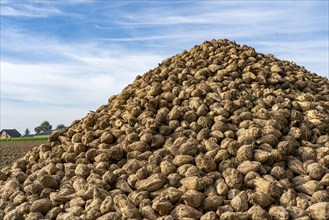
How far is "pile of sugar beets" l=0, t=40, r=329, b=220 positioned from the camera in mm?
5230

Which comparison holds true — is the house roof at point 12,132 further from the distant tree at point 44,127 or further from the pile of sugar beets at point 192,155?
the pile of sugar beets at point 192,155

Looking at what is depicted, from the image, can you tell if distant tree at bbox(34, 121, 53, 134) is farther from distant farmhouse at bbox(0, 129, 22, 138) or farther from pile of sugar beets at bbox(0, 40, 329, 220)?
pile of sugar beets at bbox(0, 40, 329, 220)

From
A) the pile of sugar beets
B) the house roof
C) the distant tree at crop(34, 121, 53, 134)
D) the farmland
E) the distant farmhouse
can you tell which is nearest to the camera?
the pile of sugar beets

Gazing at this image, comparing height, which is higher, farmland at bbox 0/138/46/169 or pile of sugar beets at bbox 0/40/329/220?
pile of sugar beets at bbox 0/40/329/220

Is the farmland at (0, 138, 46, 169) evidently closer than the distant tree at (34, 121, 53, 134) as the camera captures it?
Yes

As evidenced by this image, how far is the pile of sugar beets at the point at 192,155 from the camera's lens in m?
5.23

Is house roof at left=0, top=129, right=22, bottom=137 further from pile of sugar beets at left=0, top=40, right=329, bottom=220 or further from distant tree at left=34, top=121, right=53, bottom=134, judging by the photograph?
pile of sugar beets at left=0, top=40, right=329, bottom=220

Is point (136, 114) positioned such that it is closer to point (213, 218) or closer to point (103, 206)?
point (103, 206)

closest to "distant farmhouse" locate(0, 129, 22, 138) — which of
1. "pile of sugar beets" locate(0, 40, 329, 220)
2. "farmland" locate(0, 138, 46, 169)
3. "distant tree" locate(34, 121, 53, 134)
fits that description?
"distant tree" locate(34, 121, 53, 134)

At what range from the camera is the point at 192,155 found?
600cm

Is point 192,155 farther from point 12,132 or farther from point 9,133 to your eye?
point 12,132

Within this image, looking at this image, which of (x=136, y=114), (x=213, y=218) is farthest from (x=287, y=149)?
(x=136, y=114)

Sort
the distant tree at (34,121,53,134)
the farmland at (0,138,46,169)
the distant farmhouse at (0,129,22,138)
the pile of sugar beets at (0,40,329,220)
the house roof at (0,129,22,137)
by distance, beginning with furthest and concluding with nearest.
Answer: the distant tree at (34,121,53,134)
the house roof at (0,129,22,137)
the distant farmhouse at (0,129,22,138)
the farmland at (0,138,46,169)
the pile of sugar beets at (0,40,329,220)

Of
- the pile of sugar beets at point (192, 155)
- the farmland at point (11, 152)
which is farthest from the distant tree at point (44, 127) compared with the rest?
the pile of sugar beets at point (192, 155)
